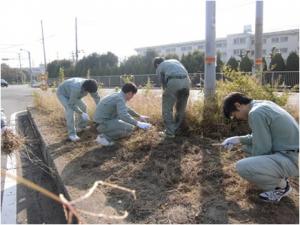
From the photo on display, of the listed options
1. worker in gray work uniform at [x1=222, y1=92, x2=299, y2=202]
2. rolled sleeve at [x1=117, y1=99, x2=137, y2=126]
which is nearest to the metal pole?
rolled sleeve at [x1=117, y1=99, x2=137, y2=126]

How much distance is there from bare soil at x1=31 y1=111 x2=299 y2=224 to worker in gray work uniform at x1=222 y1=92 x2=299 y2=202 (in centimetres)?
19

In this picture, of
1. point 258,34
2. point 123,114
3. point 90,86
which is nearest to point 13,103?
point 258,34

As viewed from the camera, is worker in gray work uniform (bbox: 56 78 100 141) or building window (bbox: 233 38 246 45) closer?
worker in gray work uniform (bbox: 56 78 100 141)

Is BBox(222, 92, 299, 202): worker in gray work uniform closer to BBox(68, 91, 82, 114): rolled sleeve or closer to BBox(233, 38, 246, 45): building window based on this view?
BBox(68, 91, 82, 114): rolled sleeve

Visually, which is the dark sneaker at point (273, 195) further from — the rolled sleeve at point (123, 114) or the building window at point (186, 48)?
the building window at point (186, 48)

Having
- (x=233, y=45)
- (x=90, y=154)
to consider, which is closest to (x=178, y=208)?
(x=90, y=154)

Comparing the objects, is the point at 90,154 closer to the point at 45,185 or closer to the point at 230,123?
the point at 45,185

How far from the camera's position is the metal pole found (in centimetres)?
741

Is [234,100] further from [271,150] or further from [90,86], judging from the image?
[90,86]

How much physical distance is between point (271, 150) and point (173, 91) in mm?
2985

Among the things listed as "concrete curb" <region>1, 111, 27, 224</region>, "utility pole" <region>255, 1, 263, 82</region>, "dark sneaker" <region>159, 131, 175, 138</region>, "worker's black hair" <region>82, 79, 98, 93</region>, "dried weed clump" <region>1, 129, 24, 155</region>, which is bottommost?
"concrete curb" <region>1, 111, 27, 224</region>

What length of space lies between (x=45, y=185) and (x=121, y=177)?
1.59 metres

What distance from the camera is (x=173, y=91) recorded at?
21.5ft

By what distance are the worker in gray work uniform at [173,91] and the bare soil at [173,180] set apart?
11.2 inches
